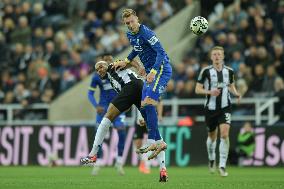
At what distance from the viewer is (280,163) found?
74.3 ft

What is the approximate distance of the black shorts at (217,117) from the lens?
60.4ft

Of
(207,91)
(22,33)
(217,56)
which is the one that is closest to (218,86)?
(207,91)

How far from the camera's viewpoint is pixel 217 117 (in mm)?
18891

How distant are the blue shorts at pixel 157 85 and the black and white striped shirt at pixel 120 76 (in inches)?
25.3

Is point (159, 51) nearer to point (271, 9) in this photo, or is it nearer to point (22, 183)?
point (22, 183)

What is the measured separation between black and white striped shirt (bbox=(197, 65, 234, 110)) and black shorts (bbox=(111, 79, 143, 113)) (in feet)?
12.2

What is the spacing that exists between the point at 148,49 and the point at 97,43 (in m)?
13.7

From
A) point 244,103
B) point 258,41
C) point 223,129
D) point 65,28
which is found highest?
point 65,28

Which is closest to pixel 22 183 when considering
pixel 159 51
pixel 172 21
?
pixel 159 51

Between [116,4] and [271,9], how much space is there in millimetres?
6446

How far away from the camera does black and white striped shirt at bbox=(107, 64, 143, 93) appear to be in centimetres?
1550

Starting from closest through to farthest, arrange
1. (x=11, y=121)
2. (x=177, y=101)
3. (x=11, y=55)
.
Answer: (x=177, y=101), (x=11, y=121), (x=11, y=55)

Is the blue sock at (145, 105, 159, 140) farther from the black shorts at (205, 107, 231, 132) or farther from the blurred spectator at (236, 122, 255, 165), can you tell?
the blurred spectator at (236, 122, 255, 165)

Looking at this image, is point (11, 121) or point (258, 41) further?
point (11, 121)
